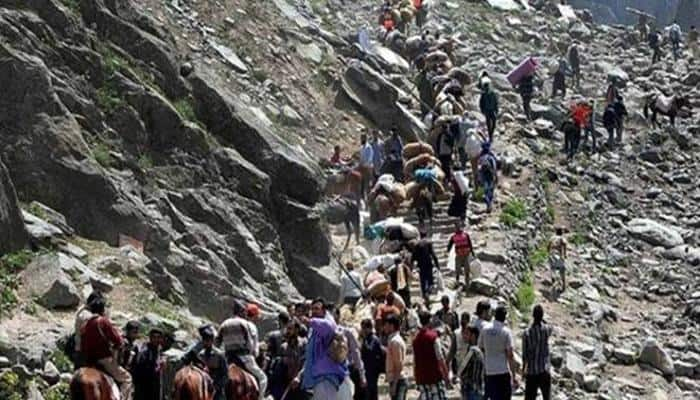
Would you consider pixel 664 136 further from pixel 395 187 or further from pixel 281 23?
pixel 395 187

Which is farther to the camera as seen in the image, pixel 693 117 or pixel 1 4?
pixel 693 117

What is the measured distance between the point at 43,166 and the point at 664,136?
24361 millimetres

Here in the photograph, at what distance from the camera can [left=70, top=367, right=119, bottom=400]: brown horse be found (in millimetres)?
12641

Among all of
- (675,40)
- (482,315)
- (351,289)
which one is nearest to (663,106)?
(675,40)

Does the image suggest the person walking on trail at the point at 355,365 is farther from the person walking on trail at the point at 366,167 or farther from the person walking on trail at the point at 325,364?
the person walking on trail at the point at 366,167

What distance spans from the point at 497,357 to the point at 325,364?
2375mm

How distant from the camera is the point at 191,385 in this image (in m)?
13.0

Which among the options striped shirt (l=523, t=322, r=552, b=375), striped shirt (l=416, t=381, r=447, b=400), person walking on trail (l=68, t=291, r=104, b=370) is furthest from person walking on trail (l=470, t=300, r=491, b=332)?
person walking on trail (l=68, t=291, r=104, b=370)

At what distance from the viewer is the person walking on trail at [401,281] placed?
21.1 meters

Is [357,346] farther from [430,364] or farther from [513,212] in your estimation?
[513,212]

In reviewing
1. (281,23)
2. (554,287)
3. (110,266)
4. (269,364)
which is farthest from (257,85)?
(269,364)

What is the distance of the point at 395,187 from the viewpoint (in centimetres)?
2700

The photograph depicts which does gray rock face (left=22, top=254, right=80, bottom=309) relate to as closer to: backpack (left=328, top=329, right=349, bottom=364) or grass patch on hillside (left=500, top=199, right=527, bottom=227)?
backpack (left=328, top=329, right=349, bottom=364)

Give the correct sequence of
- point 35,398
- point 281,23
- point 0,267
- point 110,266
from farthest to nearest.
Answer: point 281,23 → point 110,266 → point 0,267 → point 35,398
